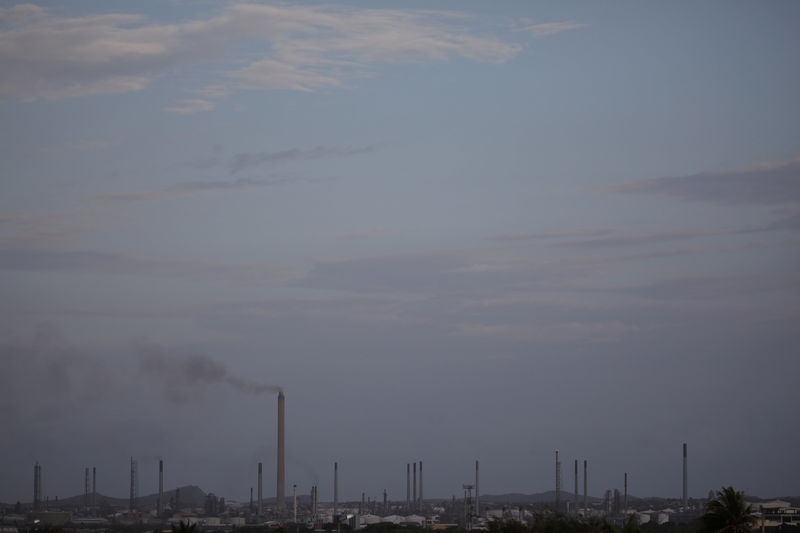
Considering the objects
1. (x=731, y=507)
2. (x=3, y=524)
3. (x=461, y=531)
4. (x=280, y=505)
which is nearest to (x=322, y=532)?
(x=461, y=531)

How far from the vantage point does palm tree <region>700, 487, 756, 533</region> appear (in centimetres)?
5400

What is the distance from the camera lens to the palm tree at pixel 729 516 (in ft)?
177

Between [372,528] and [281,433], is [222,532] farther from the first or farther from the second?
[372,528]

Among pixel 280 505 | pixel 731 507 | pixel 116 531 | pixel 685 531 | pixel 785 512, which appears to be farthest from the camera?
pixel 280 505

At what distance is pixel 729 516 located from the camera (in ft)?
178

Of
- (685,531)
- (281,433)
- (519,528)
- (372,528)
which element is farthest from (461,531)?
(519,528)

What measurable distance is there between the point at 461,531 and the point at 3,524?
89342 mm

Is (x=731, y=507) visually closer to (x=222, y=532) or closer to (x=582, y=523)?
(x=582, y=523)

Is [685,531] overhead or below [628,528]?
below

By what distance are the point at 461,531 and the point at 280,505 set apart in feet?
191

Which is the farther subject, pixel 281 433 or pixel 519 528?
pixel 281 433

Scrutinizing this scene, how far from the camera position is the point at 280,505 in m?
196

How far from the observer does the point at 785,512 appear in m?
168

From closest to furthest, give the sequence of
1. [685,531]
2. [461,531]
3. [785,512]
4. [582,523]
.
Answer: [582,523] < [685,531] < [461,531] < [785,512]
